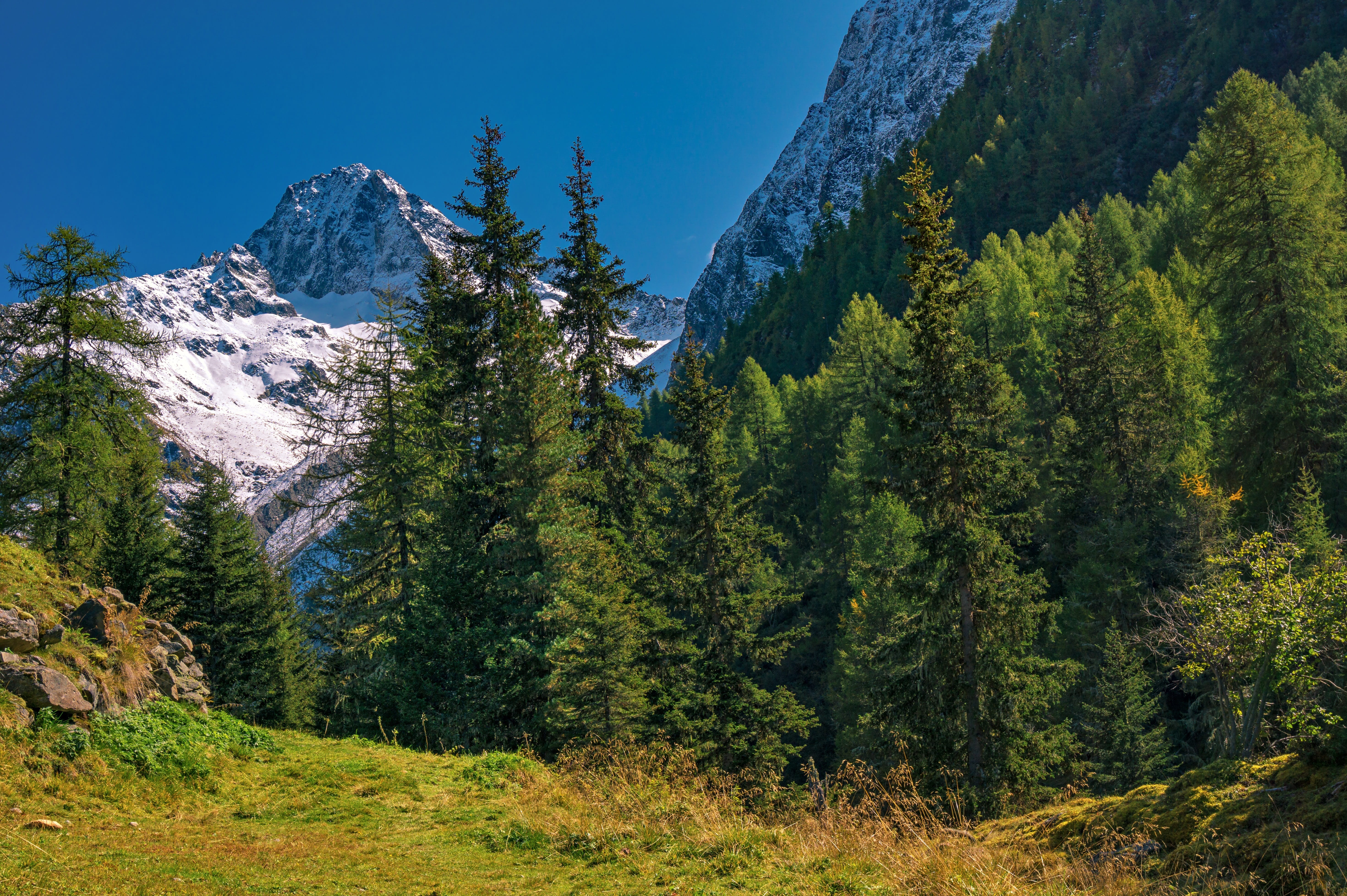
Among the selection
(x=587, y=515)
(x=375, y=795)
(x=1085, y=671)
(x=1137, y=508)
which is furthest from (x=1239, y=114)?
(x=375, y=795)

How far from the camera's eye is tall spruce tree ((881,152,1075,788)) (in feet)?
49.6

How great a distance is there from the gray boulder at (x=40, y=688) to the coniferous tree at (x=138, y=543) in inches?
621

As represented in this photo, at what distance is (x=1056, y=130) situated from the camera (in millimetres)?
90750

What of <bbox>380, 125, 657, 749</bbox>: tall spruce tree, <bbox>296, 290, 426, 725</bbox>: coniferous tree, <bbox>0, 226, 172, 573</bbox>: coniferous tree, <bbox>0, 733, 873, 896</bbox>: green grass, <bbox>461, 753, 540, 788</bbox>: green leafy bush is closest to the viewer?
<bbox>0, 733, 873, 896</bbox>: green grass

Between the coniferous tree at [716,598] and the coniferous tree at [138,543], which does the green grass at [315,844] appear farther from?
the coniferous tree at [138,543]

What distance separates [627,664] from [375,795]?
26.3 feet

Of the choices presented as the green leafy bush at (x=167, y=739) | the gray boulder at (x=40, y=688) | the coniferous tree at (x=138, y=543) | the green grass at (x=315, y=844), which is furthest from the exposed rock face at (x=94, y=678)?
the coniferous tree at (x=138, y=543)

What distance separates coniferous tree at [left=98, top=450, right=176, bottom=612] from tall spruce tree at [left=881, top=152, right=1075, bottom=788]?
2295 cm

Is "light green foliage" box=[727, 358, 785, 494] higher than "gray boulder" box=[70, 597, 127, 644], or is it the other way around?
"light green foliage" box=[727, 358, 785, 494]

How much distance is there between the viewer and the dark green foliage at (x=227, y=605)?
2345 centimetres

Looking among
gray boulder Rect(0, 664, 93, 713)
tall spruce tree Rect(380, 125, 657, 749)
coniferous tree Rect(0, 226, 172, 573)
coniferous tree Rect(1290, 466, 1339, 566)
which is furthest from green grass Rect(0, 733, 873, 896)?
coniferous tree Rect(1290, 466, 1339, 566)

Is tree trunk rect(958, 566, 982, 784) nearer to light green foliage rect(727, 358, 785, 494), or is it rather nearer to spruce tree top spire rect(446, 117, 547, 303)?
spruce tree top spire rect(446, 117, 547, 303)

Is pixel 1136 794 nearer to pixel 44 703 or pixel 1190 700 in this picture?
pixel 44 703

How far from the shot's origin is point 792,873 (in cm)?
611
